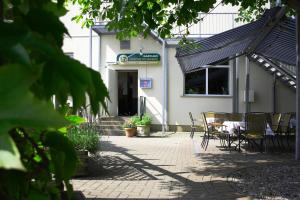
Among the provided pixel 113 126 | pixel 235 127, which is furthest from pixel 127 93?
pixel 235 127

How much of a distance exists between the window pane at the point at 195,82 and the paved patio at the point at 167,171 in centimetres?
550

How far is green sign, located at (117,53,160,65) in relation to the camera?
19.8 meters

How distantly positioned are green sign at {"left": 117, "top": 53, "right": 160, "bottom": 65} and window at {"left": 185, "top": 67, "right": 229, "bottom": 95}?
161 centimetres

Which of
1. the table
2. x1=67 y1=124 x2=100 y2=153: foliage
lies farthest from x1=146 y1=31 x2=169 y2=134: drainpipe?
x1=67 y1=124 x2=100 y2=153: foliage

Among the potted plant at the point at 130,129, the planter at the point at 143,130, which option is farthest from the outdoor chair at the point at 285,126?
the potted plant at the point at 130,129

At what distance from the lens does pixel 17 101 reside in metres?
0.58

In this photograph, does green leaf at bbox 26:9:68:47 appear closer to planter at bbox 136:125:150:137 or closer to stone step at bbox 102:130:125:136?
planter at bbox 136:125:150:137

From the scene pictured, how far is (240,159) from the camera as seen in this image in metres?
11.3

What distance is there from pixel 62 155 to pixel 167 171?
8.61m

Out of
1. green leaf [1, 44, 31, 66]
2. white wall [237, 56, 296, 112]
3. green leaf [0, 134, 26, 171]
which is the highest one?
white wall [237, 56, 296, 112]

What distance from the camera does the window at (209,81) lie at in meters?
20.0

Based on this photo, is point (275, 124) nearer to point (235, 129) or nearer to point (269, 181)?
point (235, 129)

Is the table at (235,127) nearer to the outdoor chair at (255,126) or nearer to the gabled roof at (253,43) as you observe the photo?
the outdoor chair at (255,126)

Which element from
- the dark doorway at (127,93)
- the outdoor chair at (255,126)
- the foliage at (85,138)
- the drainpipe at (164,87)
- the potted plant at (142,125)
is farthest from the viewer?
the dark doorway at (127,93)
